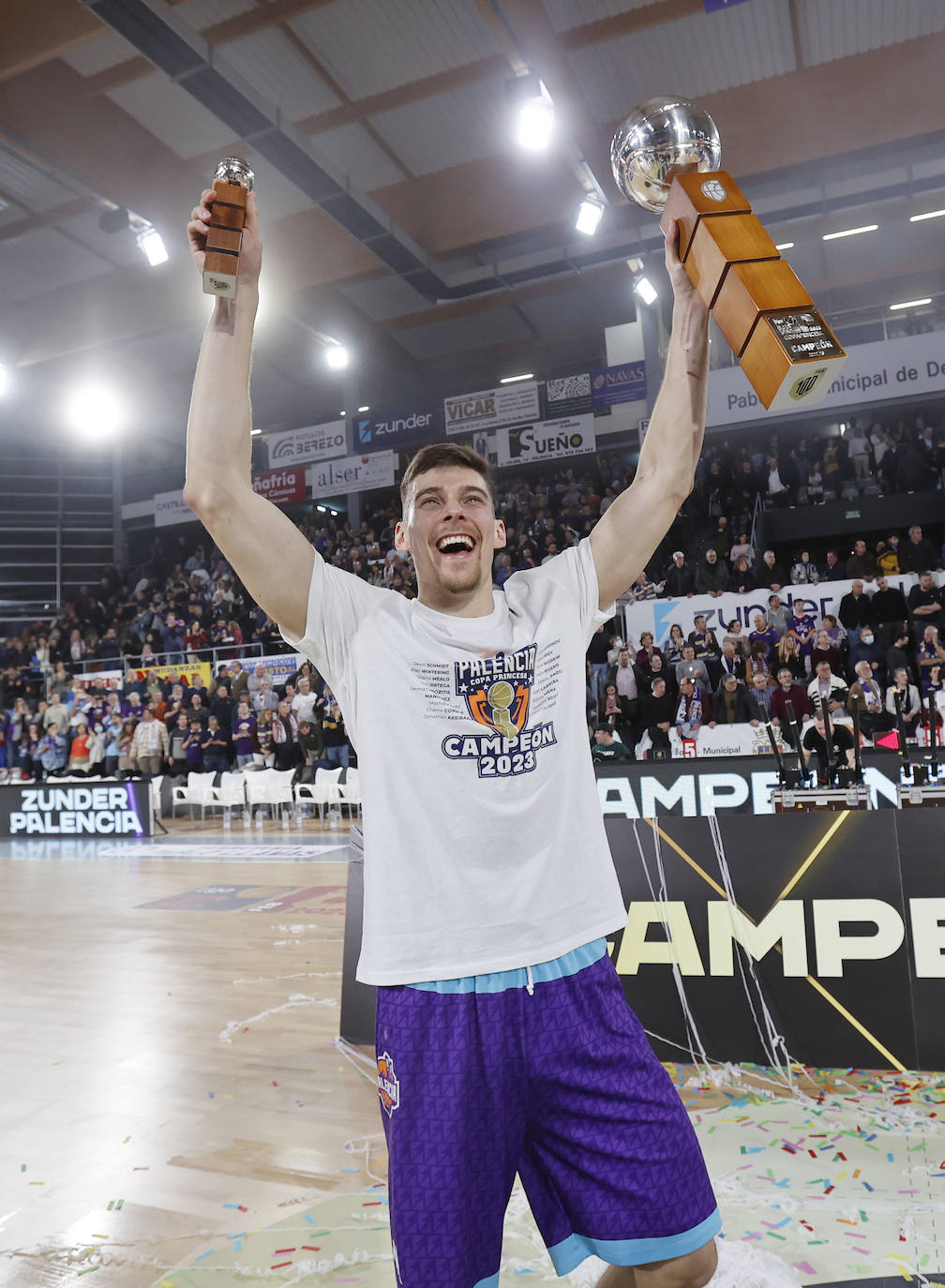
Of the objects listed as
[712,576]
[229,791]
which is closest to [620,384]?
[712,576]

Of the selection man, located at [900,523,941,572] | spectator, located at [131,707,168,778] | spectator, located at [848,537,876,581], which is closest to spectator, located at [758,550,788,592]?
spectator, located at [848,537,876,581]

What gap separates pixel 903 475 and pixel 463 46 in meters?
9.93

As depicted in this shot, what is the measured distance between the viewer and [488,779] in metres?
1.57

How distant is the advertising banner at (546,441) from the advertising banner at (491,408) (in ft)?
0.90

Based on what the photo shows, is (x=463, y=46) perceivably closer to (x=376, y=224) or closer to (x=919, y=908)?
(x=376, y=224)

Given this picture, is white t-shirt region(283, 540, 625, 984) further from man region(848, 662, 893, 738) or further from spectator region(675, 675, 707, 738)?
spectator region(675, 675, 707, 738)

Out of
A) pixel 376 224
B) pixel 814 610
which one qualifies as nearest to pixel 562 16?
pixel 376 224

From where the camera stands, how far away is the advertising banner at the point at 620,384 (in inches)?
711

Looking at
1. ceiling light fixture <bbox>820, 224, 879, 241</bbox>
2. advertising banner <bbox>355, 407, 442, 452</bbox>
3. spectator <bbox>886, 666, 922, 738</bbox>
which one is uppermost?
ceiling light fixture <bbox>820, 224, 879, 241</bbox>

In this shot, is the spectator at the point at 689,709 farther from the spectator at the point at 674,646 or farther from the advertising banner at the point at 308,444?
the advertising banner at the point at 308,444

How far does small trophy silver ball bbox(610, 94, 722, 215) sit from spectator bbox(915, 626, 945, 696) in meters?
10.4

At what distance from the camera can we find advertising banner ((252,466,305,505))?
20.8 m

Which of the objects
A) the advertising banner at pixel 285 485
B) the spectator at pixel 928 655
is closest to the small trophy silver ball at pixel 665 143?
the spectator at pixel 928 655

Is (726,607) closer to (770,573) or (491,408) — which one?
(770,573)
